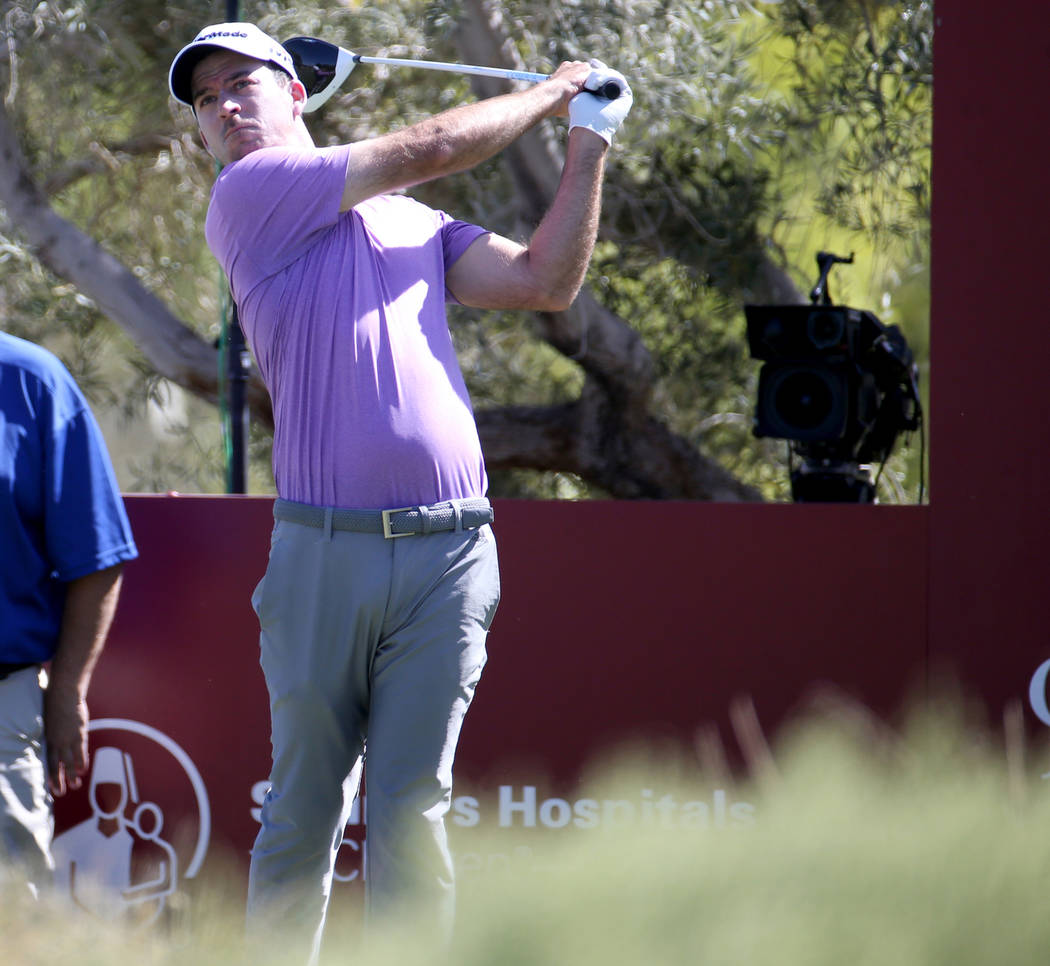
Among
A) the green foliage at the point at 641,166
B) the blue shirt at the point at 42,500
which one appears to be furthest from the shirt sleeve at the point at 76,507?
the green foliage at the point at 641,166

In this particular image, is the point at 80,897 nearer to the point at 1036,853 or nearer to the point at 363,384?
the point at 1036,853

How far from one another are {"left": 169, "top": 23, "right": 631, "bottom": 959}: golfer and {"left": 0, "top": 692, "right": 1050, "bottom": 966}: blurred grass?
5.02 ft

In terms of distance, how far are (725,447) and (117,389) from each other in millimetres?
4731

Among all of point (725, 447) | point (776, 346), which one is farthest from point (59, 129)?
point (776, 346)

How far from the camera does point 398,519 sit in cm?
253

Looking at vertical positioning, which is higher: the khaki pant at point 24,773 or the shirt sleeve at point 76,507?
the shirt sleeve at point 76,507

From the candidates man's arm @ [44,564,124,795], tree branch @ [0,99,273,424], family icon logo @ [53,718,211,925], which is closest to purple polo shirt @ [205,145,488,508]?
man's arm @ [44,564,124,795]

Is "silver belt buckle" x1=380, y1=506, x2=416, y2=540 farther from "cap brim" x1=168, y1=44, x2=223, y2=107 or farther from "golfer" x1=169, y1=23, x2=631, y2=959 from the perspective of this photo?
"cap brim" x1=168, y1=44, x2=223, y2=107

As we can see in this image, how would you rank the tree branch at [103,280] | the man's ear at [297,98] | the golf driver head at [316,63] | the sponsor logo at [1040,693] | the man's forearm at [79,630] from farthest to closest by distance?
the tree branch at [103,280], the sponsor logo at [1040,693], the golf driver head at [316,63], the man's forearm at [79,630], the man's ear at [297,98]

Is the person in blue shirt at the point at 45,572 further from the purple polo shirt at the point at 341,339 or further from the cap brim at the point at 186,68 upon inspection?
the cap brim at the point at 186,68

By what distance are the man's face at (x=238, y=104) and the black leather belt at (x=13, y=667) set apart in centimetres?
120

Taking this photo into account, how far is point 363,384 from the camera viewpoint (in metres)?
2.55

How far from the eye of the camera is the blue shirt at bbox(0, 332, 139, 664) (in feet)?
9.71

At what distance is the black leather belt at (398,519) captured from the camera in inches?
99.5
